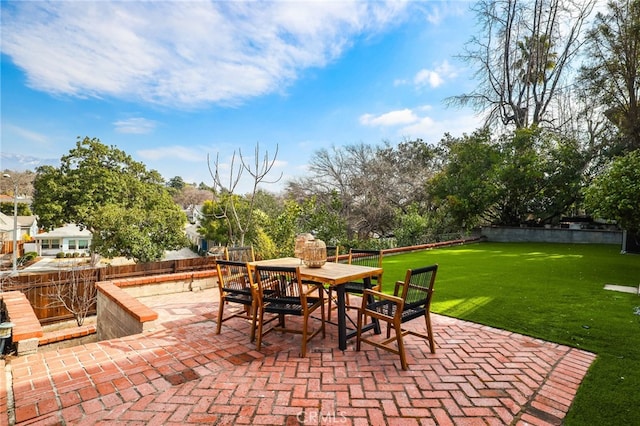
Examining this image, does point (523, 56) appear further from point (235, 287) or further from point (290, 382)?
Result: point (290, 382)

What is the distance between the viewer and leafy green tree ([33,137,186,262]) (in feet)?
45.1

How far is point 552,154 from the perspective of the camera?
14133mm

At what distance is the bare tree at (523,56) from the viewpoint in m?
16.5

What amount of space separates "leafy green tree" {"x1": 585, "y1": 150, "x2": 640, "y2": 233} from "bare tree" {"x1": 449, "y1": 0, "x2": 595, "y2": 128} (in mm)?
12931

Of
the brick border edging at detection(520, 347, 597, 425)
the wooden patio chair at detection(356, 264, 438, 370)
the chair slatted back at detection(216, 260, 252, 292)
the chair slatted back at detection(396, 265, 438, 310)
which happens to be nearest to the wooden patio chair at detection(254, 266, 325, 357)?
the chair slatted back at detection(216, 260, 252, 292)

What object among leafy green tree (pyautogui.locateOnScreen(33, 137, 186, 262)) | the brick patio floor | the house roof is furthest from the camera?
the house roof

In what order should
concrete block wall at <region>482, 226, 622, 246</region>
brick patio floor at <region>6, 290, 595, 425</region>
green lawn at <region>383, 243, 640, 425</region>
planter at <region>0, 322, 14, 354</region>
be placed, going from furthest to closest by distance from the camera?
concrete block wall at <region>482, 226, 622, 246</region> < planter at <region>0, 322, 14, 354</region> < green lawn at <region>383, 243, 640, 425</region> < brick patio floor at <region>6, 290, 595, 425</region>

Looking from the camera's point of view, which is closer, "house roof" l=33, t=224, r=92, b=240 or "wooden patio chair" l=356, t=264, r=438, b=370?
"wooden patio chair" l=356, t=264, r=438, b=370

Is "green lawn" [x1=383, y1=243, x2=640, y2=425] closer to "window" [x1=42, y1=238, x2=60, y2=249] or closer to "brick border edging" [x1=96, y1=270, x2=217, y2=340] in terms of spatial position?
"brick border edging" [x1=96, y1=270, x2=217, y2=340]

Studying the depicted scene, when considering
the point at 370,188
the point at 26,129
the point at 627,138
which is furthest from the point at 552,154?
the point at 26,129

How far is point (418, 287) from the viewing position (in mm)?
2826

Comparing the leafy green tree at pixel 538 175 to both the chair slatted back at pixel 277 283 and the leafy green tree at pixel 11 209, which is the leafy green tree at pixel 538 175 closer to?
the chair slatted back at pixel 277 283

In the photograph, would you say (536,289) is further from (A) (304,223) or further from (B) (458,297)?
(A) (304,223)

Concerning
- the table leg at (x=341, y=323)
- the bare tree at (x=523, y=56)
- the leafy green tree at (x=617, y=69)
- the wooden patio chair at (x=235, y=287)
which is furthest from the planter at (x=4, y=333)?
the bare tree at (x=523, y=56)
